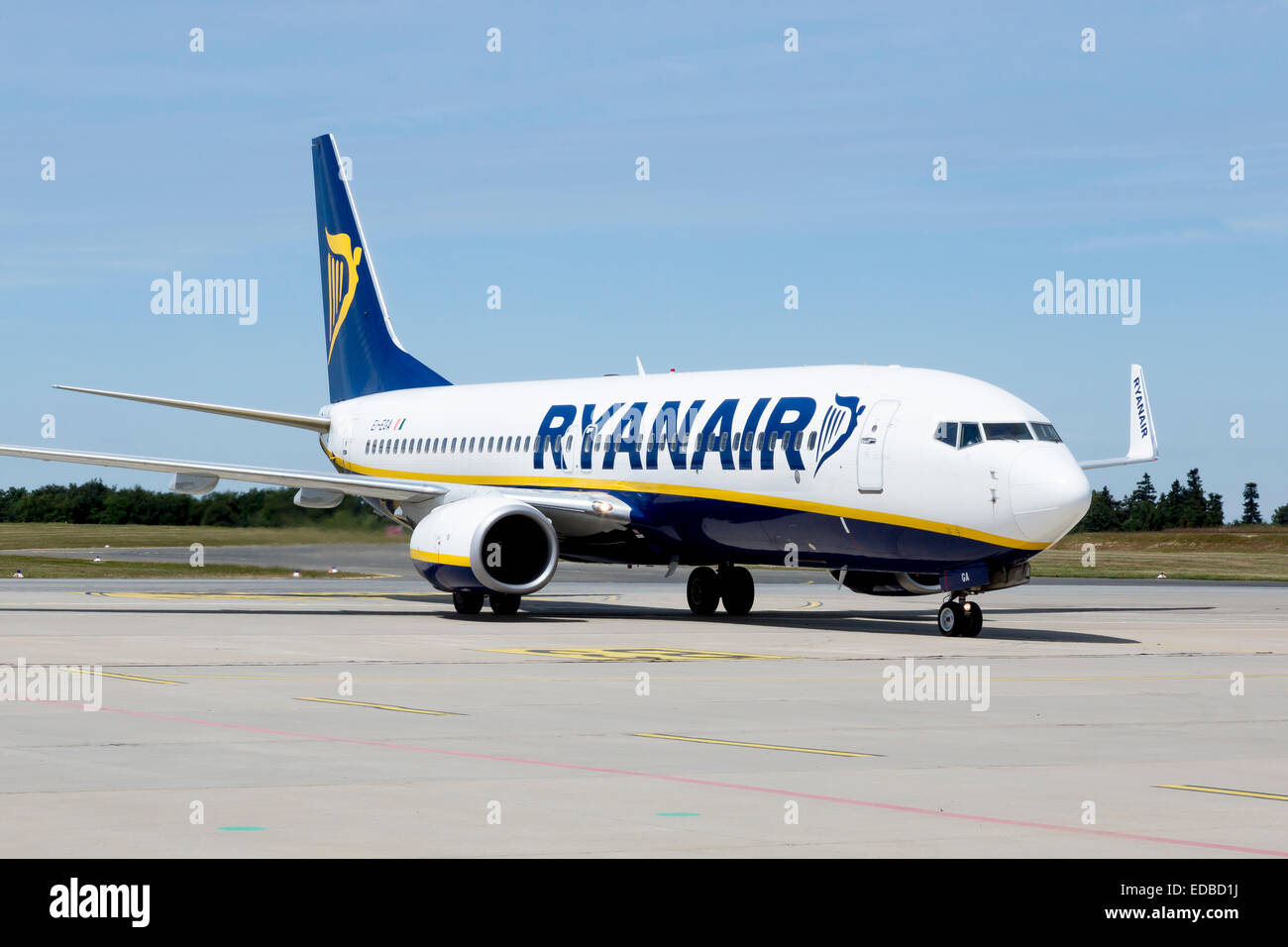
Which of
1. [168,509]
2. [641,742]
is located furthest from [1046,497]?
[168,509]

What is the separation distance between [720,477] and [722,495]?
30 centimetres

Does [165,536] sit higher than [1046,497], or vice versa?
[165,536]

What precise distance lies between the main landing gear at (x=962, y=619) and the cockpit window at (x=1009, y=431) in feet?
8.53

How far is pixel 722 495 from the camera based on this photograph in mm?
28906

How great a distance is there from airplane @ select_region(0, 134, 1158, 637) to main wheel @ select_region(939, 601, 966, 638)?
0.09ft

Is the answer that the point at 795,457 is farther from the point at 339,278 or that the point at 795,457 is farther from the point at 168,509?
the point at 168,509

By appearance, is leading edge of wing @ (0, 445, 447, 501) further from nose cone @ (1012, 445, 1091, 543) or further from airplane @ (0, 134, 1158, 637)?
nose cone @ (1012, 445, 1091, 543)

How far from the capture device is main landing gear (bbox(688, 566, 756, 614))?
3253cm

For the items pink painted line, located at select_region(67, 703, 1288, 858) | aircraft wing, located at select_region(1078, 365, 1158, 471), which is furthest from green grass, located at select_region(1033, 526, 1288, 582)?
pink painted line, located at select_region(67, 703, 1288, 858)
